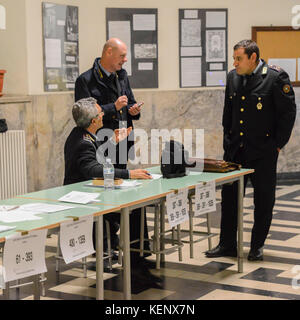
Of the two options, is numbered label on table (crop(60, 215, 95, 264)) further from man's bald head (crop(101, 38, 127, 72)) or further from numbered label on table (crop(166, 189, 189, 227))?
man's bald head (crop(101, 38, 127, 72))

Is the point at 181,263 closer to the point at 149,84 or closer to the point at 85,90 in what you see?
the point at 85,90

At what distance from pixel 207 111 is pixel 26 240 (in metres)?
5.95

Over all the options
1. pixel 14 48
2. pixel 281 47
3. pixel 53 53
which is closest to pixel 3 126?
pixel 14 48

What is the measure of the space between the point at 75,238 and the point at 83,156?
3.68 ft

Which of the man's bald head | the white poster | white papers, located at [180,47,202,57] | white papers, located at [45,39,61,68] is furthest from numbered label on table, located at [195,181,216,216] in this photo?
the white poster

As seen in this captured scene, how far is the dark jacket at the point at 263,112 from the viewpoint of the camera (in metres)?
5.49

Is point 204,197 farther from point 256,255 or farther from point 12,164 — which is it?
point 12,164

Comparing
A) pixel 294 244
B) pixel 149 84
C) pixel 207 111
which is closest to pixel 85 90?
pixel 294 244

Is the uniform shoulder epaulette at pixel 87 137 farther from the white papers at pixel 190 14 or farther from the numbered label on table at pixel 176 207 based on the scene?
the white papers at pixel 190 14

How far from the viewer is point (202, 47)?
9.00 meters

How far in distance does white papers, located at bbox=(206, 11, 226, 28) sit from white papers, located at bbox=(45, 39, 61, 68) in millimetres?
2266

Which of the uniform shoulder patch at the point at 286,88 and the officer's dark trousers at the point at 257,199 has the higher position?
the uniform shoulder patch at the point at 286,88

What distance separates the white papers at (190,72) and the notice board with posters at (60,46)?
1.57m

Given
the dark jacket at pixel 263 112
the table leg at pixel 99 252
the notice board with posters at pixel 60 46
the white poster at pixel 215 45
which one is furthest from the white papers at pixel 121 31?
the table leg at pixel 99 252
